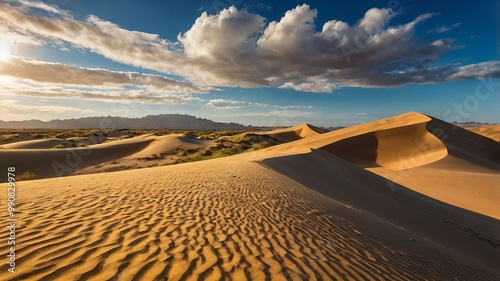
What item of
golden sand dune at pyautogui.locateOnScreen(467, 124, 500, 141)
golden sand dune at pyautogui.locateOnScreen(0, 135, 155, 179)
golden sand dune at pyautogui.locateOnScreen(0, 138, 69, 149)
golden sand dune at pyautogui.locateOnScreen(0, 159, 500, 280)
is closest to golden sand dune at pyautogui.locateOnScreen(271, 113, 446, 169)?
golden sand dune at pyautogui.locateOnScreen(0, 135, 155, 179)

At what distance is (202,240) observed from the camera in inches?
184

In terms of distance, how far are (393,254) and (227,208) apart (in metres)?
3.74

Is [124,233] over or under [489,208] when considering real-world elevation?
over

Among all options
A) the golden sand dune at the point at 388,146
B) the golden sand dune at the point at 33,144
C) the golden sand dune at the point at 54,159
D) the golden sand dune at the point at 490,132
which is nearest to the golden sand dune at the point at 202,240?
the golden sand dune at the point at 54,159

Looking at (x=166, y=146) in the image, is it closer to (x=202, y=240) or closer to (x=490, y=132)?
(x=202, y=240)

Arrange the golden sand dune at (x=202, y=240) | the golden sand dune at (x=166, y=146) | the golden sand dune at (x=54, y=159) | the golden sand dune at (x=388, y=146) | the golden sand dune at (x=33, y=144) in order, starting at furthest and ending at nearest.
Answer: the golden sand dune at (x=33, y=144) → the golden sand dune at (x=166, y=146) → the golden sand dune at (x=388, y=146) → the golden sand dune at (x=54, y=159) → the golden sand dune at (x=202, y=240)

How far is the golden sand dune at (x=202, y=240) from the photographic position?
3.72 metres

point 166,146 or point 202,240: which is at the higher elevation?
point 202,240

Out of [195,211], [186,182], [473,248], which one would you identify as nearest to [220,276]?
[195,211]

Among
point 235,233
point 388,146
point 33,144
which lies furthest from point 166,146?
point 235,233

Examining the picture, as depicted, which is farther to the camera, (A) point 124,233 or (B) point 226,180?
(B) point 226,180

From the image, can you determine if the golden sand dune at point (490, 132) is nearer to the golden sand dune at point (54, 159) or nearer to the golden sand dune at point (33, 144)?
the golden sand dune at point (54, 159)

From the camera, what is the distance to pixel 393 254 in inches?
216

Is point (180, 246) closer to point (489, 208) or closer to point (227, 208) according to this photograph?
point (227, 208)
